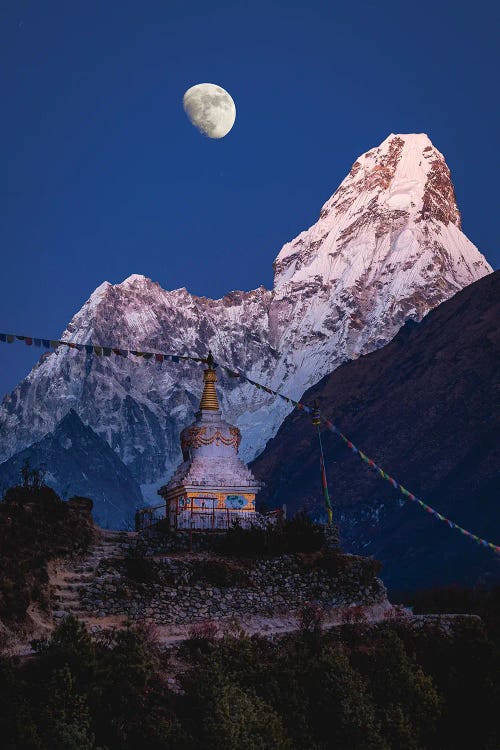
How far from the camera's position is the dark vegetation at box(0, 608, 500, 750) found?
2738 cm

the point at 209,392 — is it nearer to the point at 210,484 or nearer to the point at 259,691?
the point at 210,484

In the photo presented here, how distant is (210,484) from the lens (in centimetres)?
4509

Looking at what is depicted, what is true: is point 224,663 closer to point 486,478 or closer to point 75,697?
point 75,697

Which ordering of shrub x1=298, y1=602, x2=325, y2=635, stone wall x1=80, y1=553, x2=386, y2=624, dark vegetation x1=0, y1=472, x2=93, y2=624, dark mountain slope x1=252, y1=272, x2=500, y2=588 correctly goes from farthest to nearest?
dark mountain slope x1=252, y1=272, x2=500, y2=588 → shrub x1=298, y1=602, x2=325, y2=635 → stone wall x1=80, y1=553, x2=386, y2=624 → dark vegetation x1=0, y1=472, x2=93, y2=624

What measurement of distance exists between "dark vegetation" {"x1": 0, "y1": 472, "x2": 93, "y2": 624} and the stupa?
18.2 ft

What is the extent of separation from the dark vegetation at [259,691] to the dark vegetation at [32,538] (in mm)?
2472

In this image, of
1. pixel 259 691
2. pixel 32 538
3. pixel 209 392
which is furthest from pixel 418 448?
pixel 259 691

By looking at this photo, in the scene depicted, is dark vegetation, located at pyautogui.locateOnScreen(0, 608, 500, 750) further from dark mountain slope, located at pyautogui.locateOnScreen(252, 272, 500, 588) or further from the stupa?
dark mountain slope, located at pyautogui.locateOnScreen(252, 272, 500, 588)

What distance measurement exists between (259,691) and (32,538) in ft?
26.9

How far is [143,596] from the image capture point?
34.5 metres

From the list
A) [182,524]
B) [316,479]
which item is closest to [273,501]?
[316,479]

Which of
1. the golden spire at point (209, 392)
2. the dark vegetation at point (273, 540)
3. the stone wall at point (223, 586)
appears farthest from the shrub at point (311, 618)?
the golden spire at point (209, 392)

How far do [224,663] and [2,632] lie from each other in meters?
5.92

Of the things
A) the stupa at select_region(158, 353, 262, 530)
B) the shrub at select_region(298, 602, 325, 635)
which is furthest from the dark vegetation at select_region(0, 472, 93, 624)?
the shrub at select_region(298, 602, 325, 635)
